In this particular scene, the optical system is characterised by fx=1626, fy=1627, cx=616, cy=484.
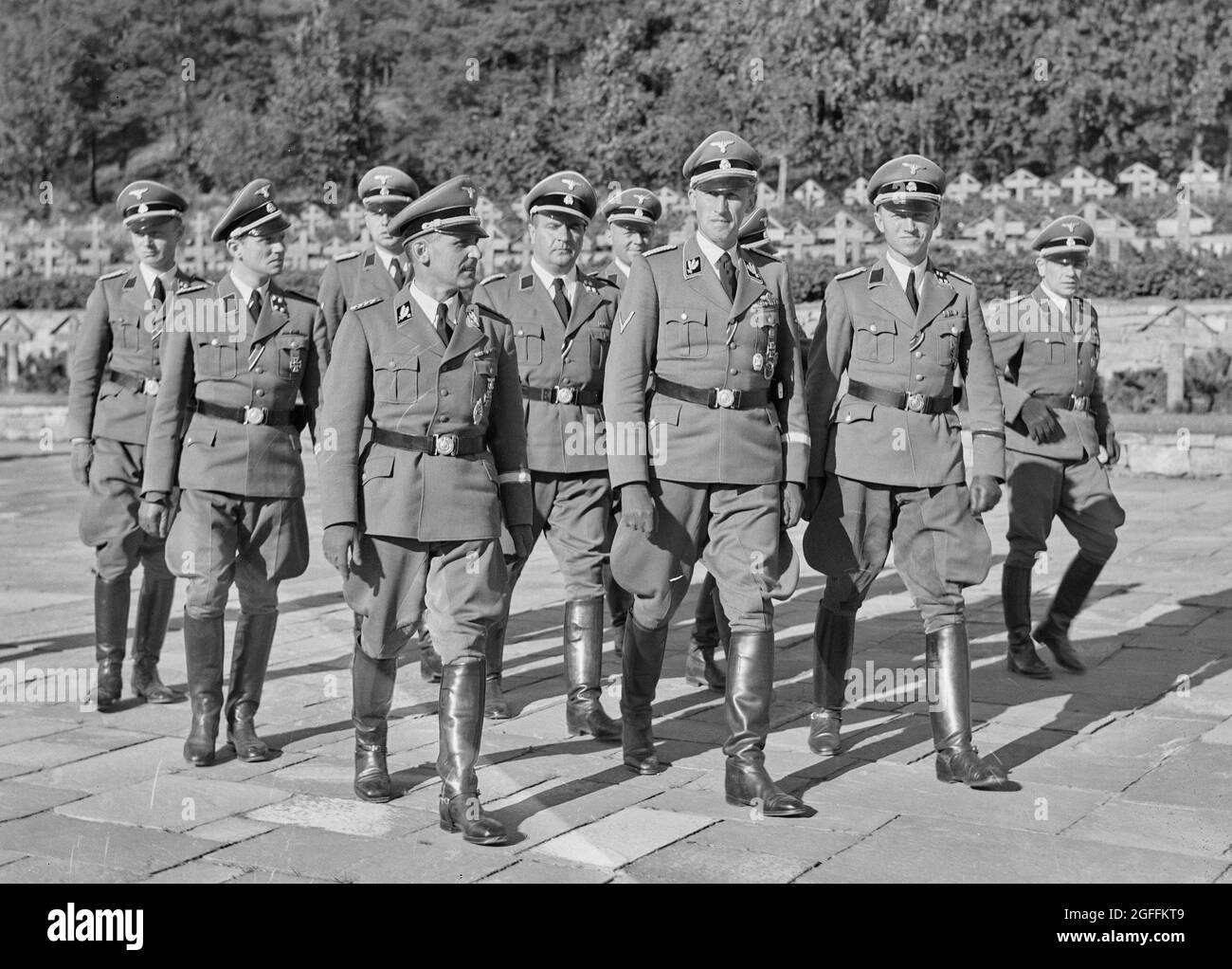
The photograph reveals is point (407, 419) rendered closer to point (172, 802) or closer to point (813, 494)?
point (172, 802)

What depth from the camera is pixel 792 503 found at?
561cm

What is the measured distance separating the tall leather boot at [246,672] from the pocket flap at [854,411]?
2.25 metres

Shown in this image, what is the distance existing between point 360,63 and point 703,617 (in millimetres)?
50647

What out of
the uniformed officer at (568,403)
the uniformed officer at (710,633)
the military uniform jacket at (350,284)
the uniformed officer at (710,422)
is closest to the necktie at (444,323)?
the uniformed officer at (710,422)

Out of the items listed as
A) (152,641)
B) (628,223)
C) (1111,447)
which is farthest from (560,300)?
(1111,447)

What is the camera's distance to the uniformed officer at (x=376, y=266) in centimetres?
727

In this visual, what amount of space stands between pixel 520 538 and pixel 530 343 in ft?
4.78

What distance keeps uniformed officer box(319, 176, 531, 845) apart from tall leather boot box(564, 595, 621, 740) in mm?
1193

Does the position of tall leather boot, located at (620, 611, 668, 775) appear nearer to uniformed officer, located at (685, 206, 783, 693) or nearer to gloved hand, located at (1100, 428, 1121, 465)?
uniformed officer, located at (685, 206, 783, 693)

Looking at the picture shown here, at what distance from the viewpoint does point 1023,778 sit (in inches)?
223

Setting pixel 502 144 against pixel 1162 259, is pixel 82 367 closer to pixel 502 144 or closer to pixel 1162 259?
pixel 1162 259

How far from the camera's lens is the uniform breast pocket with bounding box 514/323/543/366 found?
6.72m
